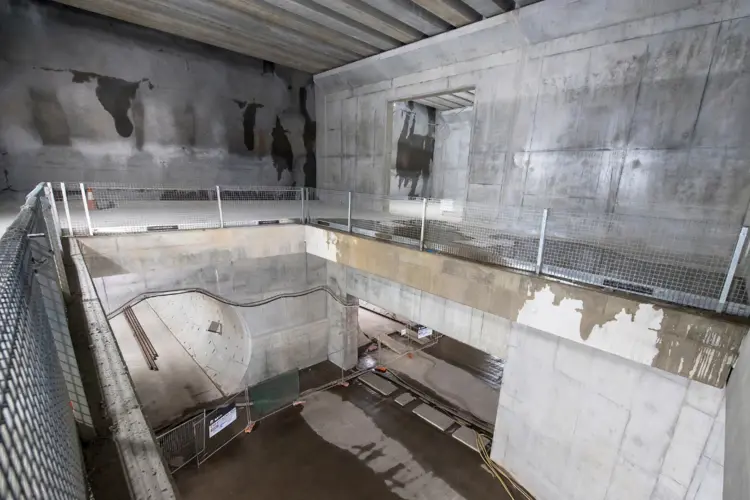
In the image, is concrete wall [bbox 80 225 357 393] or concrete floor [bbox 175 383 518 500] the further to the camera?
concrete floor [bbox 175 383 518 500]

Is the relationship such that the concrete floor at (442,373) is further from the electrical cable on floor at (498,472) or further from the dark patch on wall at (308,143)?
the dark patch on wall at (308,143)

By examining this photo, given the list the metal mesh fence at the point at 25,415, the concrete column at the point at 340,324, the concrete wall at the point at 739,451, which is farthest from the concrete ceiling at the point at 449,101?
the metal mesh fence at the point at 25,415

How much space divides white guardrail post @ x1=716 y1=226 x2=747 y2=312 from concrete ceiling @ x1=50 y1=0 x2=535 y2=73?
5.35 m

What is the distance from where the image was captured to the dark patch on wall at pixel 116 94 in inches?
325

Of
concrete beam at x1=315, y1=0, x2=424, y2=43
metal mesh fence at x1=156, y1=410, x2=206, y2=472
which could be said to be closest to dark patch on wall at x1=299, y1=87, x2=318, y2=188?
concrete beam at x1=315, y1=0, x2=424, y2=43

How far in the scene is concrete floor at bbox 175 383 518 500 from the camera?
620cm

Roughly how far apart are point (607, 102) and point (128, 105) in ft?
36.1

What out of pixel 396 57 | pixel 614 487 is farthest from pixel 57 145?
pixel 614 487

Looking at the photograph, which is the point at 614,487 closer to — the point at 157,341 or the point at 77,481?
the point at 77,481

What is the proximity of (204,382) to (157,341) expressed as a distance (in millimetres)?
3445

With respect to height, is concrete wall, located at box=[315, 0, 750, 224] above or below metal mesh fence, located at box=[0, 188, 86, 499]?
above

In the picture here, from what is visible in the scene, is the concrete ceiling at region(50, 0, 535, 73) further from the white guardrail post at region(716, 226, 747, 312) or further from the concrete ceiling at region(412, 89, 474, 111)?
the white guardrail post at region(716, 226, 747, 312)

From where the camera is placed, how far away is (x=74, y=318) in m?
2.76

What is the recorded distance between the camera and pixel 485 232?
17.8 ft
